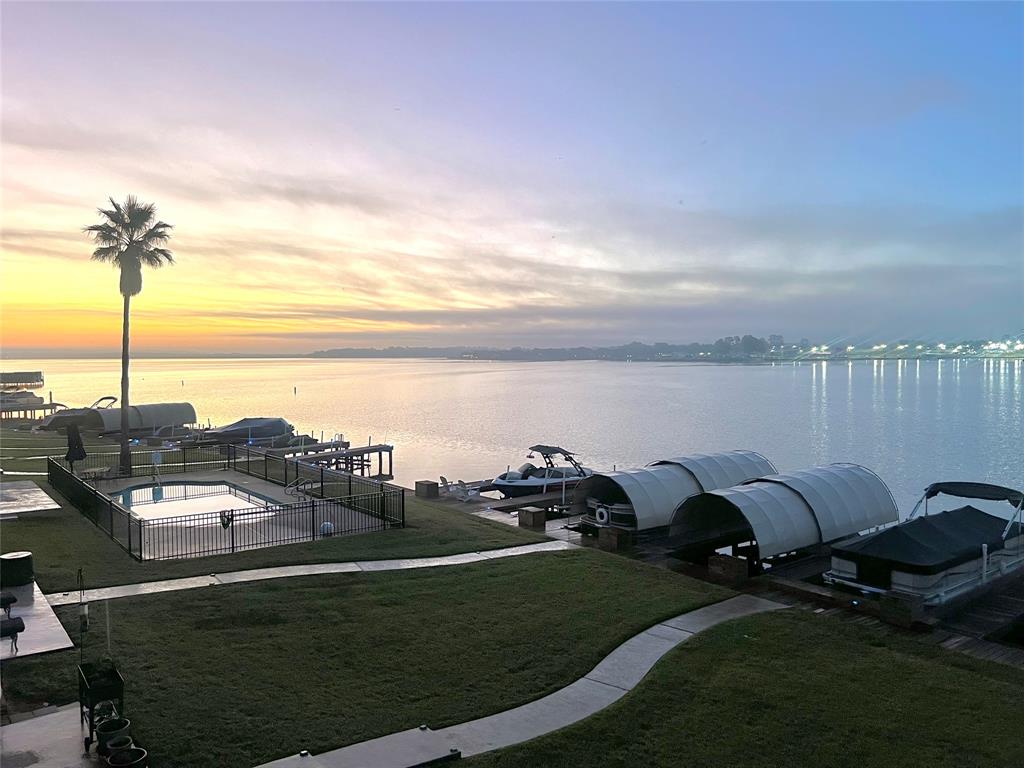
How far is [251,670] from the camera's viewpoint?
13.2 meters

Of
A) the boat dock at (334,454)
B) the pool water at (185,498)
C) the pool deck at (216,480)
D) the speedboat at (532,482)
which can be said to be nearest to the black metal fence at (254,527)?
the pool water at (185,498)

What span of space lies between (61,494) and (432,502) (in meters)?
15.3

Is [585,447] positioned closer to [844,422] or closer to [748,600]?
[844,422]

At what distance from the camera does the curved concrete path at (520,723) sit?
10.2m

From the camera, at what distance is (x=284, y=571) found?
64.7 feet

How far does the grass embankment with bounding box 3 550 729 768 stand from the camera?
11.3m

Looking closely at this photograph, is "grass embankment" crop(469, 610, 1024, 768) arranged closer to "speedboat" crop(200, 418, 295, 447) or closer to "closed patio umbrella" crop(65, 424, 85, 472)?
"closed patio umbrella" crop(65, 424, 85, 472)

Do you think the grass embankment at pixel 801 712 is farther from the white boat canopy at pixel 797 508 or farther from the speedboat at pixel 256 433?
the speedboat at pixel 256 433

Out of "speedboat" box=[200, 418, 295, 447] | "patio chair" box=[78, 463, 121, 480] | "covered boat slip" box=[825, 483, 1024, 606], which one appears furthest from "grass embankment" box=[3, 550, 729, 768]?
"speedboat" box=[200, 418, 295, 447]

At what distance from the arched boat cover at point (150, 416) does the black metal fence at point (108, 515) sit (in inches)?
1556

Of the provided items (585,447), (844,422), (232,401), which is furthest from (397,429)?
(232,401)

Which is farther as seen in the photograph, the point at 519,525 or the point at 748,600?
the point at 519,525

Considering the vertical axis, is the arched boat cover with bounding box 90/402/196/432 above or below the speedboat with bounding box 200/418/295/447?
above

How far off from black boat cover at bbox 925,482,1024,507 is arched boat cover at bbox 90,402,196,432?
2480 inches
